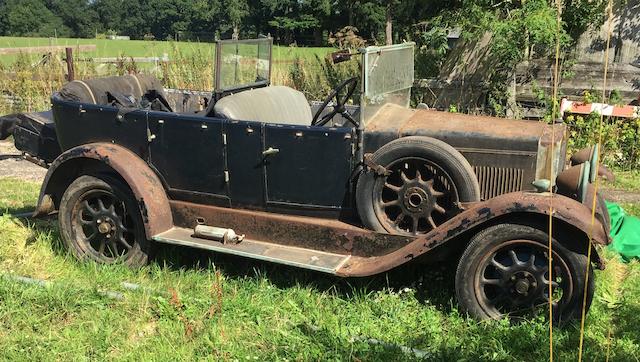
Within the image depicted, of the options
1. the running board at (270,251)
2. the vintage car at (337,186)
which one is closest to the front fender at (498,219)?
the vintage car at (337,186)

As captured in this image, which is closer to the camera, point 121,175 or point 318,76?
point 121,175

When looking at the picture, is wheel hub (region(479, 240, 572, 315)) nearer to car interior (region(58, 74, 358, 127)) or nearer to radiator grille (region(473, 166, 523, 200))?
radiator grille (region(473, 166, 523, 200))

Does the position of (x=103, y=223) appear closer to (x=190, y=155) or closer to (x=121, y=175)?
(x=121, y=175)

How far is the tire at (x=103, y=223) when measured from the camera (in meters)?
4.24

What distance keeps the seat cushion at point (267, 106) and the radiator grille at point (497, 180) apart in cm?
167

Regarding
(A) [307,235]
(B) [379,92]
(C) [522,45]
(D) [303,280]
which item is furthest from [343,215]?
(C) [522,45]

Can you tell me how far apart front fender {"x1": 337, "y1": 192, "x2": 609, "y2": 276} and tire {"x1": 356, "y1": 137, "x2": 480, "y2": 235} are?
0.18 metres

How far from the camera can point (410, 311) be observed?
3.71m

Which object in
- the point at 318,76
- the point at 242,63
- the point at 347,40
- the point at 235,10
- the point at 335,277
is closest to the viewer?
the point at 335,277

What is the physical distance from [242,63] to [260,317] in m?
2.18

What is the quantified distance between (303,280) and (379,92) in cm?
150

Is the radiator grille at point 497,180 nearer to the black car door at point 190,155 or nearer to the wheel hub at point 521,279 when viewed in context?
the wheel hub at point 521,279

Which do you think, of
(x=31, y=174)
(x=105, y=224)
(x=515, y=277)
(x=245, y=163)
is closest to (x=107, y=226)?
(x=105, y=224)

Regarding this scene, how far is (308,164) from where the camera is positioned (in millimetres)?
3861
